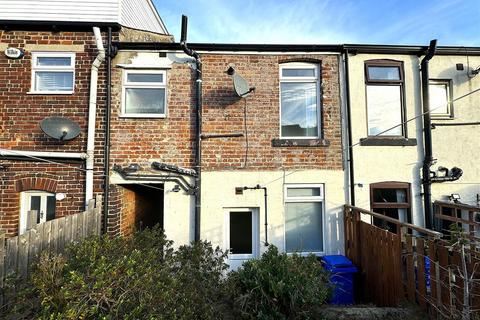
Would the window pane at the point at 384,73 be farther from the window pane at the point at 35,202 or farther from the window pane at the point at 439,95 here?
the window pane at the point at 35,202

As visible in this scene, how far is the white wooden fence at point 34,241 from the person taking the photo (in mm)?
3430

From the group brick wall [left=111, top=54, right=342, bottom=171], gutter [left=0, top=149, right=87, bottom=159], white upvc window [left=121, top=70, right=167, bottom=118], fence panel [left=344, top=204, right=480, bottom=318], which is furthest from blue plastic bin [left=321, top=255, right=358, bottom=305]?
gutter [left=0, top=149, right=87, bottom=159]

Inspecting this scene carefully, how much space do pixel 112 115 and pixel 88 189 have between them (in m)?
1.72

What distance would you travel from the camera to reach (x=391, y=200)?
7.00 m

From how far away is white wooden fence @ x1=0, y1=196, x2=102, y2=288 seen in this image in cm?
343

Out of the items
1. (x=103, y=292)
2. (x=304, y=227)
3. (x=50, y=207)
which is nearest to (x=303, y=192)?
(x=304, y=227)

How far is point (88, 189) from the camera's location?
661cm

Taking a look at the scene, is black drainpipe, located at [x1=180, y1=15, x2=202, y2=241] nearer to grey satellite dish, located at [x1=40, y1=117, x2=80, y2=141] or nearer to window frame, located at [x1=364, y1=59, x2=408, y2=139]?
grey satellite dish, located at [x1=40, y1=117, x2=80, y2=141]

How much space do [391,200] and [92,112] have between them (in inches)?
276

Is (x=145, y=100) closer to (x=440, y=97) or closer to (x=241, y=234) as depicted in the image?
(x=241, y=234)

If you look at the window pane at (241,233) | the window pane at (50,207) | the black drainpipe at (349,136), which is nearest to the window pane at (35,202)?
the window pane at (50,207)

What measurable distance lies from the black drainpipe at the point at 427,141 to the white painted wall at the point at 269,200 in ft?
6.05

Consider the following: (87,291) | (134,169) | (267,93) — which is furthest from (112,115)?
(87,291)

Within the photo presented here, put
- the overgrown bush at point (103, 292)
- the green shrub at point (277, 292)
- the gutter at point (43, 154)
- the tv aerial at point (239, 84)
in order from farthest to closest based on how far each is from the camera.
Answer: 1. the tv aerial at point (239, 84)
2. the gutter at point (43, 154)
3. the green shrub at point (277, 292)
4. the overgrown bush at point (103, 292)
